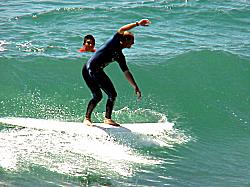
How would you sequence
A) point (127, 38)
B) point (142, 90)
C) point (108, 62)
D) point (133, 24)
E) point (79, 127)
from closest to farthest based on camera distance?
point (133, 24)
point (127, 38)
point (108, 62)
point (79, 127)
point (142, 90)

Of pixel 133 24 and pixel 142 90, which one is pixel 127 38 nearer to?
pixel 133 24

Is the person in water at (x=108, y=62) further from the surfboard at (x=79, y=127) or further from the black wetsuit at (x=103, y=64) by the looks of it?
the surfboard at (x=79, y=127)

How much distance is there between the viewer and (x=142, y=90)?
42.4 feet

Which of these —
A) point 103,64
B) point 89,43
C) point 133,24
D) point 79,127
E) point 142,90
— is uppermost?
point 133,24

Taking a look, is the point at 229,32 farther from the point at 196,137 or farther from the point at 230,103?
the point at 196,137

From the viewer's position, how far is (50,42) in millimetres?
16812

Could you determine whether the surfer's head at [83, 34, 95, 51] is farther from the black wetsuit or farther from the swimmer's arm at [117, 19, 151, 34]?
the swimmer's arm at [117, 19, 151, 34]

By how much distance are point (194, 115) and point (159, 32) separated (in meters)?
6.94

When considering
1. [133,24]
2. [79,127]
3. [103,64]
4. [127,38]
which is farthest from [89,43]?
[79,127]

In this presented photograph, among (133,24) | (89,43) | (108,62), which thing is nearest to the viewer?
(133,24)

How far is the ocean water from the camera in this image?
27.5 feet

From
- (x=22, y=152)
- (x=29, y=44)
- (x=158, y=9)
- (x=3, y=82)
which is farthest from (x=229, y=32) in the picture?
(x=22, y=152)

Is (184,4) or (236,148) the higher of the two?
(184,4)

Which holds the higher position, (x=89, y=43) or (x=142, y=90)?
(x=89, y=43)
